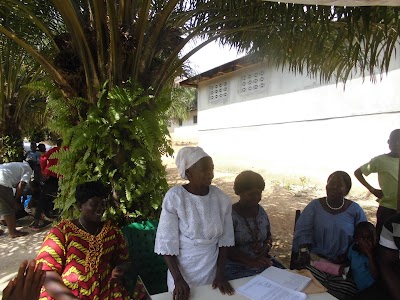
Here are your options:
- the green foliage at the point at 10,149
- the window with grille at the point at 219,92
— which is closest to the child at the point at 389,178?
the green foliage at the point at 10,149

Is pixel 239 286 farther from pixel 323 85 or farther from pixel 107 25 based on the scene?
pixel 323 85

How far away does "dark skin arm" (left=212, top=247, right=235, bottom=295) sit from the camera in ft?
5.76

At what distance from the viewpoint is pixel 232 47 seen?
14.6 feet

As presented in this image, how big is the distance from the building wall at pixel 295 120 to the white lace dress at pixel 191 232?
7.08 meters

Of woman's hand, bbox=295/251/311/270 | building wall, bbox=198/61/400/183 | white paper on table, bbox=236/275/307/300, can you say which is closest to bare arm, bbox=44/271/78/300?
white paper on table, bbox=236/275/307/300

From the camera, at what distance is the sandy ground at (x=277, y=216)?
4074 mm

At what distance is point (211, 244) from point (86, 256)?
812 millimetres

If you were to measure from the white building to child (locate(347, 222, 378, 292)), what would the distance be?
157 inches

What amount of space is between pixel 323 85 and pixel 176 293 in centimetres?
872

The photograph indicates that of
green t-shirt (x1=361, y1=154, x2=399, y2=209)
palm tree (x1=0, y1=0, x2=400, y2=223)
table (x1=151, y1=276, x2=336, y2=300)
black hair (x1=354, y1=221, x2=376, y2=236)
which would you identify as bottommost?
table (x1=151, y1=276, x2=336, y2=300)

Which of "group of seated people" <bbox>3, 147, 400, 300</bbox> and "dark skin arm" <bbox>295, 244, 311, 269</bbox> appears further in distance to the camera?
"dark skin arm" <bbox>295, 244, 311, 269</bbox>

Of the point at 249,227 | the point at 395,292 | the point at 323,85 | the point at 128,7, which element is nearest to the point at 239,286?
the point at 249,227

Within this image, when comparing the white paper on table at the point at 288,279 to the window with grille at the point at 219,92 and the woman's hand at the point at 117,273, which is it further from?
the window with grille at the point at 219,92

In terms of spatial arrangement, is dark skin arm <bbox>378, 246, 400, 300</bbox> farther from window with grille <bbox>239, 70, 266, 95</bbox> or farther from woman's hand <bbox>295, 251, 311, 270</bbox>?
window with grille <bbox>239, 70, 266, 95</bbox>
